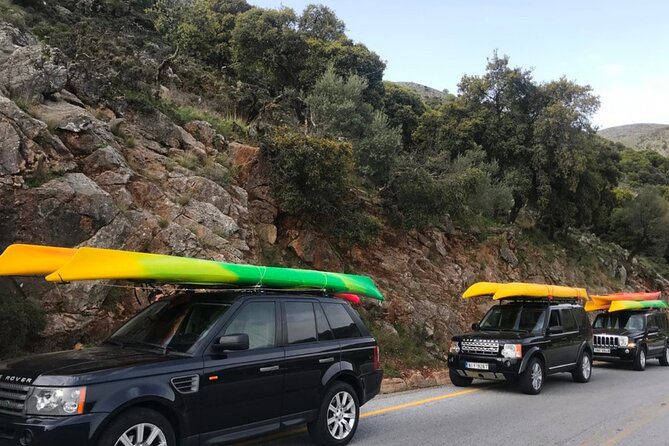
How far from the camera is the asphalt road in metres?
6.89

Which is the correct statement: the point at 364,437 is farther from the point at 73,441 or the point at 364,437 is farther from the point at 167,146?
the point at 167,146

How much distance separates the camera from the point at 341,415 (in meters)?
6.42

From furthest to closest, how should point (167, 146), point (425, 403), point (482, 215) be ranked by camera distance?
point (482, 215), point (167, 146), point (425, 403)

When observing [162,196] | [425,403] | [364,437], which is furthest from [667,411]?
[162,196]

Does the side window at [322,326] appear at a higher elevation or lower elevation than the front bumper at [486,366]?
higher

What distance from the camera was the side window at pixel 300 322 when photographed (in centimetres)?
620

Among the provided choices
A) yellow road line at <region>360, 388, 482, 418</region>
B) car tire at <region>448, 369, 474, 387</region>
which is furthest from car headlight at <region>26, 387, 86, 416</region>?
car tire at <region>448, 369, 474, 387</region>

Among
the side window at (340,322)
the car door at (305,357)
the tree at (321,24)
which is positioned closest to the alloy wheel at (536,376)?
the side window at (340,322)

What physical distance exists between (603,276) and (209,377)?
3148cm

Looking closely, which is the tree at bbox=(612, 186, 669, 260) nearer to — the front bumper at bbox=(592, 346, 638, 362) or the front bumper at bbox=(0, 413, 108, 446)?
the front bumper at bbox=(592, 346, 638, 362)

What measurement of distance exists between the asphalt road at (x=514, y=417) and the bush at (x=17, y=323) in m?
4.53

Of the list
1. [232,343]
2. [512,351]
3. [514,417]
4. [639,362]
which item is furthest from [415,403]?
[639,362]

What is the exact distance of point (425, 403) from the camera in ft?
31.0

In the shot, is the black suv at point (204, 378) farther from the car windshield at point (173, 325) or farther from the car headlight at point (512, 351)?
the car headlight at point (512, 351)
